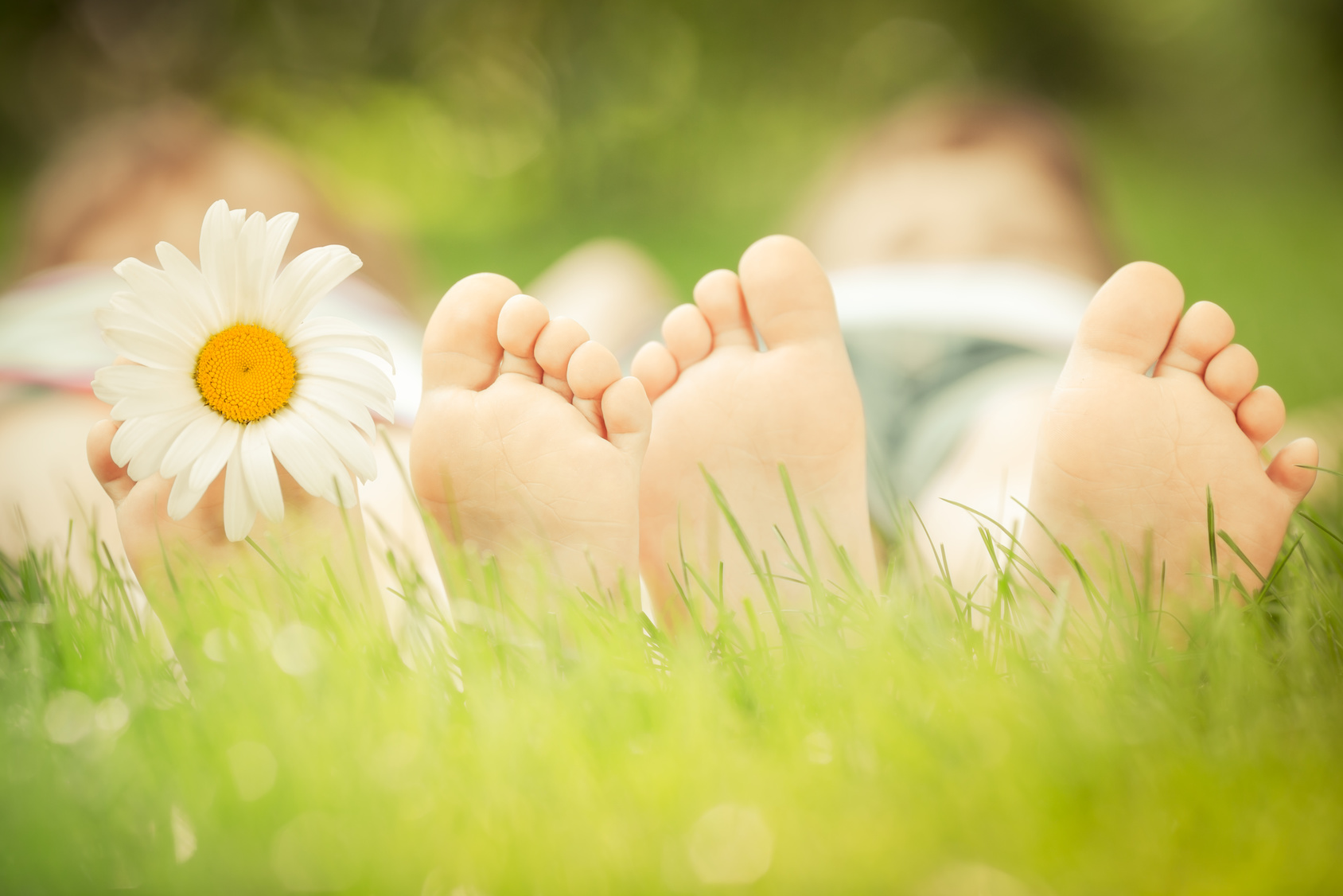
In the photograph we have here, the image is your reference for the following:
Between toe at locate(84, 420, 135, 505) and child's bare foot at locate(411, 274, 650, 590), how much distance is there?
20cm

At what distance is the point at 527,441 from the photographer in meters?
0.63

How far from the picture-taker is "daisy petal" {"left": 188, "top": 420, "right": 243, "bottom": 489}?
0.52m

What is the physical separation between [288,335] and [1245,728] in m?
0.62

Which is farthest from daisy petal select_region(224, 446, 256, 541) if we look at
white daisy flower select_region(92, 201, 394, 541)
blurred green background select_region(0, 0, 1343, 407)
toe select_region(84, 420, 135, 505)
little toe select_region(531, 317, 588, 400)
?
blurred green background select_region(0, 0, 1343, 407)

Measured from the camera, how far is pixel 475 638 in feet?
1.88

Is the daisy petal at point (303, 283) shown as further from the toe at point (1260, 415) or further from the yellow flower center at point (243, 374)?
the toe at point (1260, 415)

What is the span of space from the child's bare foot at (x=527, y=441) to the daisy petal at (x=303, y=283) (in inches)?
3.8

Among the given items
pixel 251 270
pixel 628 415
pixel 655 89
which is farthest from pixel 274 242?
pixel 655 89

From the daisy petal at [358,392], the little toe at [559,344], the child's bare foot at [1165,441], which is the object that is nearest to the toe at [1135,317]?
the child's bare foot at [1165,441]

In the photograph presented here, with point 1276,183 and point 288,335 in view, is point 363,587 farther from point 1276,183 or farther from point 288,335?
point 1276,183

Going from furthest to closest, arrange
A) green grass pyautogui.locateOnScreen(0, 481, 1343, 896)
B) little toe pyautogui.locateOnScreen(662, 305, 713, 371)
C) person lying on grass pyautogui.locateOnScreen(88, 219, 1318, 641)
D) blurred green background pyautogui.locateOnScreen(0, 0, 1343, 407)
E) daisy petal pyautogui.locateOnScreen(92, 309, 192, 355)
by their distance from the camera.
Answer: blurred green background pyautogui.locateOnScreen(0, 0, 1343, 407) < little toe pyautogui.locateOnScreen(662, 305, 713, 371) < person lying on grass pyautogui.locateOnScreen(88, 219, 1318, 641) < daisy petal pyautogui.locateOnScreen(92, 309, 192, 355) < green grass pyautogui.locateOnScreen(0, 481, 1343, 896)

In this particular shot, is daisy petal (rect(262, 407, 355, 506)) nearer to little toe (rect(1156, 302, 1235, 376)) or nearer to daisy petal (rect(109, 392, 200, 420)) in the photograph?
daisy petal (rect(109, 392, 200, 420))

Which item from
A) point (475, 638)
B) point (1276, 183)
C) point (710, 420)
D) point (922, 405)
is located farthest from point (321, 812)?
point (1276, 183)

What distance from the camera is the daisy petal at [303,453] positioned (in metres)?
0.54
